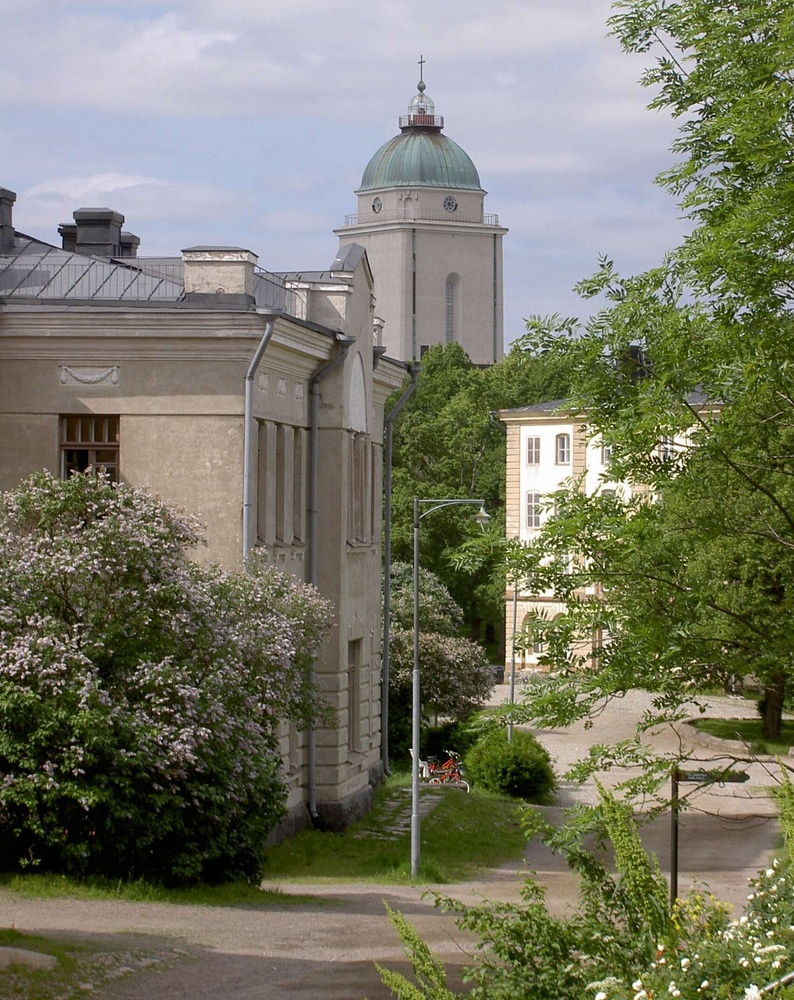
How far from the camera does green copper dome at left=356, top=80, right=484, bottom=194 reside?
290ft

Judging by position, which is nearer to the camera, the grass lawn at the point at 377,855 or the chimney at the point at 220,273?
the grass lawn at the point at 377,855

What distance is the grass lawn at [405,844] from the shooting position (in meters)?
23.5

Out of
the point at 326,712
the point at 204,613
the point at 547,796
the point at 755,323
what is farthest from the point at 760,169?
the point at 547,796

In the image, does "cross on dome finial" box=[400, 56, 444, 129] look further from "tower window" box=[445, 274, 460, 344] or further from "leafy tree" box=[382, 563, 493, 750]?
"leafy tree" box=[382, 563, 493, 750]

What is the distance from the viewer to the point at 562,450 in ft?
204

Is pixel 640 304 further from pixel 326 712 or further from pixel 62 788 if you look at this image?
pixel 326 712

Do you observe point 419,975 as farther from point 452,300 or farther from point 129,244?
point 452,300

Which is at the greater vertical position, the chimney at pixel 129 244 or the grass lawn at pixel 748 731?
the chimney at pixel 129 244

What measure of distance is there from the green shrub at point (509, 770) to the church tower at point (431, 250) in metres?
54.5

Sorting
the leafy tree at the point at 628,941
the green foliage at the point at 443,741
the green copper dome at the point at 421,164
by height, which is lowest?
the green foliage at the point at 443,741

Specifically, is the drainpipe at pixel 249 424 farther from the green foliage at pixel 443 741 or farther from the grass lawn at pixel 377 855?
the green foliage at pixel 443 741

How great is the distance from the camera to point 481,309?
8931cm

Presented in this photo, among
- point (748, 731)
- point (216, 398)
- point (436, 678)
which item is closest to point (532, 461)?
point (748, 731)

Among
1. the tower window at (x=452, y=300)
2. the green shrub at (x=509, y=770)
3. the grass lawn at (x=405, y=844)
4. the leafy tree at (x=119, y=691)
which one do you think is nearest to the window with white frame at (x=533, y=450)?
the tower window at (x=452, y=300)
